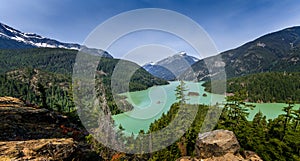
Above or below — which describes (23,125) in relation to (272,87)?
below

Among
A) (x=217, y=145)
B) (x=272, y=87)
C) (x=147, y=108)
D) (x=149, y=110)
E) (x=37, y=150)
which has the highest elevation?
(x=272, y=87)

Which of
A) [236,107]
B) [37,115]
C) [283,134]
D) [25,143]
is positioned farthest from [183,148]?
[25,143]

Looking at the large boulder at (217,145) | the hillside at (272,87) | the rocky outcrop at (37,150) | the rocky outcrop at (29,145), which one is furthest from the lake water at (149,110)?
the hillside at (272,87)

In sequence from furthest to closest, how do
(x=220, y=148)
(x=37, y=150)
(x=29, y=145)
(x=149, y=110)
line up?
(x=149, y=110) → (x=220, y=148) → (x=29, y=145) → (x=37, y=150)

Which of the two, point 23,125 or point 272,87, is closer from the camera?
point 23,125

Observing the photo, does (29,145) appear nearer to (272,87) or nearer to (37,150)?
(37,150)

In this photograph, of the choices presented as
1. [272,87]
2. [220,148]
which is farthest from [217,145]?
[272,87]
